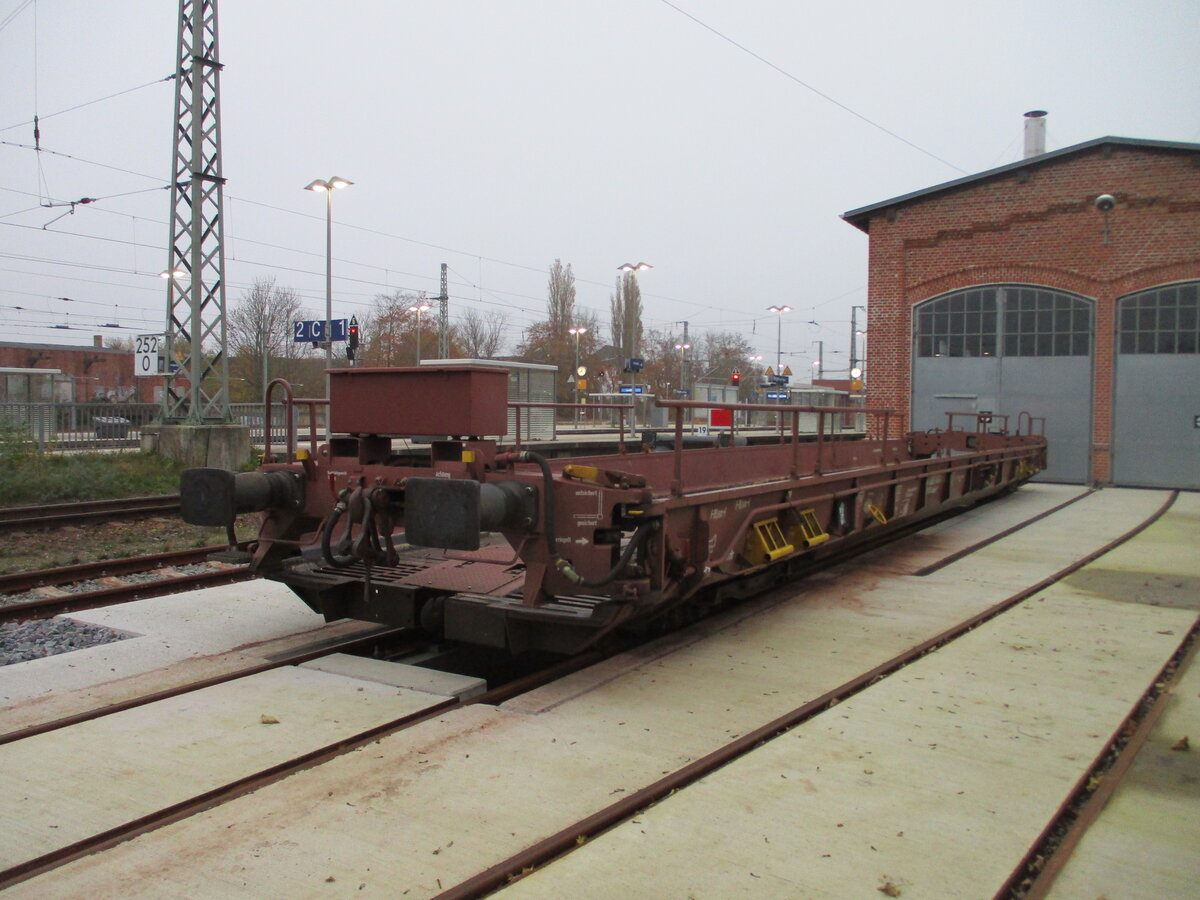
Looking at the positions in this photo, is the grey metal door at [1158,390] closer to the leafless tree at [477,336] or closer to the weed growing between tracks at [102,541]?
the weed growing between tracks at [102,541]

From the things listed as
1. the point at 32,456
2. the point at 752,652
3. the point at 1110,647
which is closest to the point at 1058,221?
the point at 1110,647

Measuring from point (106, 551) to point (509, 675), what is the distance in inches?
257

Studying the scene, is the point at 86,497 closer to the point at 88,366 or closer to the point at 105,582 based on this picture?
the point at 105,582

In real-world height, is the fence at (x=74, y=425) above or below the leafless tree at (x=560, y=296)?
below

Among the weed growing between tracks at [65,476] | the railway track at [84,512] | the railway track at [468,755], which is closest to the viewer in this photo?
the railway track at [468,755]

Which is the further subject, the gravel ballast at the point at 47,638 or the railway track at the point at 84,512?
the railway track at the point at 84,512

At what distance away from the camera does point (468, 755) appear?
14.2 ft

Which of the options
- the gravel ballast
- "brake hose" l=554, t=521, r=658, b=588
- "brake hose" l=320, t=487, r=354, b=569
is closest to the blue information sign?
the gravel ballast

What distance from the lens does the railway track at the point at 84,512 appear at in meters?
11.4

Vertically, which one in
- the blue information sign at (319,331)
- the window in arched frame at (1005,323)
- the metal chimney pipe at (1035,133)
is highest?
the metal chimney pipe at (1035,133)

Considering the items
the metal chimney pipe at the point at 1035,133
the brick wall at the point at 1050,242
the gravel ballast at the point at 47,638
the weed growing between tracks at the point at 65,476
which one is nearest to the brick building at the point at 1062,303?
the brick wall at the point at 1050,242

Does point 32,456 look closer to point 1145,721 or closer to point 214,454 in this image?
point 214,454

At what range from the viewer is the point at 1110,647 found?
6.53m

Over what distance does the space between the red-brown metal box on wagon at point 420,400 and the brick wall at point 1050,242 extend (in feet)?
59.1
